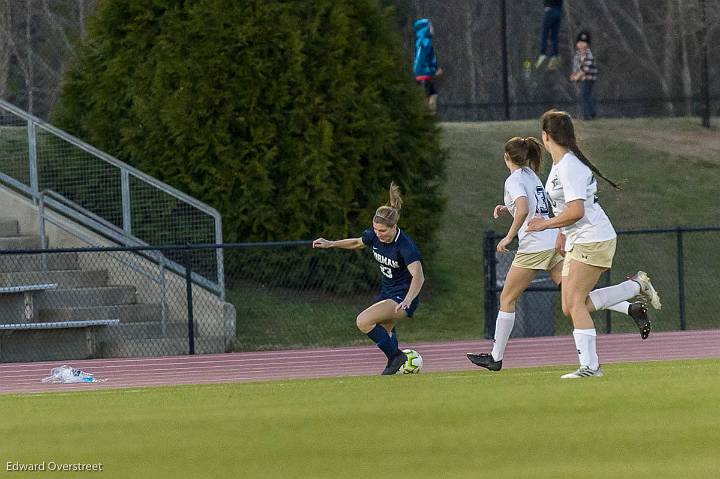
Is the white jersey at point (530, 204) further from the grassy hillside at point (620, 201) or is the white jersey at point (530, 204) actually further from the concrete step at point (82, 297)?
the concrete step at point (82, 297)

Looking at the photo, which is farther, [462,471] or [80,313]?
[80,313]

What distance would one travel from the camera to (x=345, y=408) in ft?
31.3

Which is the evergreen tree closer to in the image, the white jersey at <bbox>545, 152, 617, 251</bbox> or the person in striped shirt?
the person in striped shirt

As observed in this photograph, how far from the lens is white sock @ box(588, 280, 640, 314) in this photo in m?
11.7

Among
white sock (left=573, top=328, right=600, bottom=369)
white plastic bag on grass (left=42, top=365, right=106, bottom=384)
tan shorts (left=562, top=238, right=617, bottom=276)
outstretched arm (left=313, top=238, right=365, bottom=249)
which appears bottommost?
white plastic bag on grass (left=42, top=365, right=106, bottom=384)

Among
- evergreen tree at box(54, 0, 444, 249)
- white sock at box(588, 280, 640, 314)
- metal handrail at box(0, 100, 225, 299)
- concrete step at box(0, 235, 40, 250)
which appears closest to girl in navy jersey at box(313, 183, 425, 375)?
white sock at box(588, 280, 640, 314)

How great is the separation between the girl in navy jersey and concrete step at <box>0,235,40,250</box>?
749 cm

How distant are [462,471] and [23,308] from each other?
12.5 m

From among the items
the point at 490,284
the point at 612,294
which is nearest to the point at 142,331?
the point at 490,284

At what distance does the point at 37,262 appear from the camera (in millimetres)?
18922

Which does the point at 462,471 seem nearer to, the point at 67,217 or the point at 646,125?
the point at 67,217

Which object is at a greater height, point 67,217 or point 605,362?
point 67,217

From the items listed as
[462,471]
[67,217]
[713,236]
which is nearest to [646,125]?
[713,236]

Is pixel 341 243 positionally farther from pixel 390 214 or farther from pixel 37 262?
pixel 37 262
